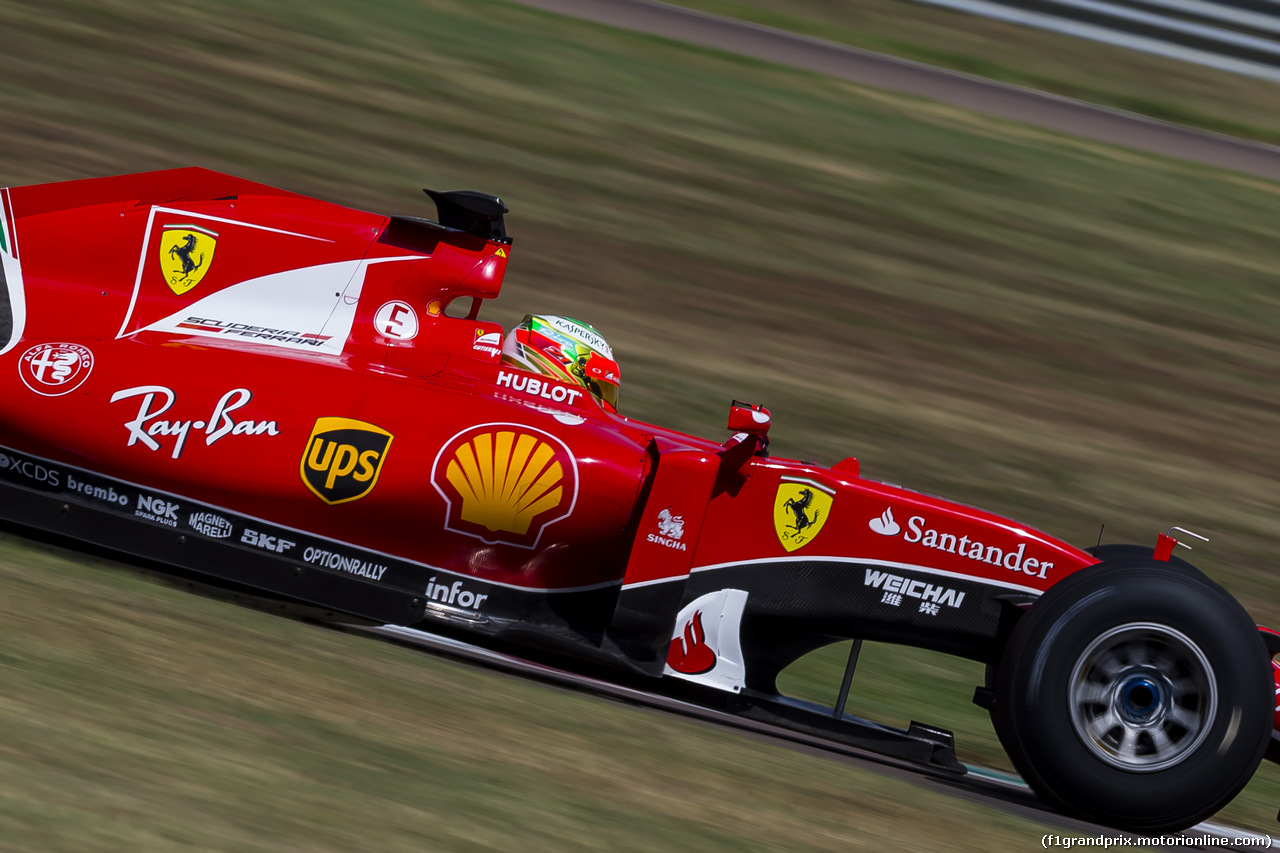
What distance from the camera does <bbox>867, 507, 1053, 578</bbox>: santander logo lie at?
4820mm

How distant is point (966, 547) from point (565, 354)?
1.74 m

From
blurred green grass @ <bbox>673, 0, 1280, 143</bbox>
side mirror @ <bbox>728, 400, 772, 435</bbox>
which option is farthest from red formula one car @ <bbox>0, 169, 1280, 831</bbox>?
blurred green grass @ <bbox>673, 0, 1280, 143</bbox>

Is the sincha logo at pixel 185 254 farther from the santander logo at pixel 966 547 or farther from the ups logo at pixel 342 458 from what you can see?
the santander logo at pixel 966 547

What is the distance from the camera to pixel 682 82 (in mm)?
12500

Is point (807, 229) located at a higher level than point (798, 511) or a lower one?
higher

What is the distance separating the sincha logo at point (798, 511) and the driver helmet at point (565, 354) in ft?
2.95

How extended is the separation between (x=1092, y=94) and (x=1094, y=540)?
812 cm

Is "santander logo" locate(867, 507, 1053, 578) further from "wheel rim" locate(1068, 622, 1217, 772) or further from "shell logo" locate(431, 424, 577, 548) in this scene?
"shell logo" locate(431, 424, 577, 548)

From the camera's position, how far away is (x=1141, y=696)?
15.1 feet

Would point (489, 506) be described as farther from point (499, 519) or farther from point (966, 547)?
point (966, 547)

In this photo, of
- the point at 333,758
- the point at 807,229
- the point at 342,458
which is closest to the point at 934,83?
the point at 807,229

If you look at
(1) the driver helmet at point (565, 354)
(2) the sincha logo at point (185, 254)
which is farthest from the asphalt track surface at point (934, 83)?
(2) the sincha logo at point (185, 254)

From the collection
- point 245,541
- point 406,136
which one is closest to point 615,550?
point 245,541

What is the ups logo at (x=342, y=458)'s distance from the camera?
481 cm
